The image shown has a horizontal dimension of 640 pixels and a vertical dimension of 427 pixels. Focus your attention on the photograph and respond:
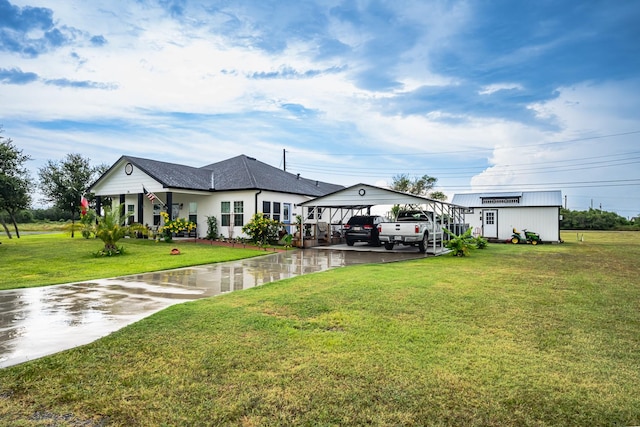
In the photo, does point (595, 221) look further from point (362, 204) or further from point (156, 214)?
point (156, 214)

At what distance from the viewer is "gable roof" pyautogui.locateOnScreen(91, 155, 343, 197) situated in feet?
A: 75.9

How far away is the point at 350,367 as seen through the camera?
4047mm

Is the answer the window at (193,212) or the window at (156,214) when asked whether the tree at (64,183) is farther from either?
the window at (193,212)

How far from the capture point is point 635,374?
3.97m

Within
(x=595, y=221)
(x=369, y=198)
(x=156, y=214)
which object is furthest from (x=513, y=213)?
(x=595, y=221)

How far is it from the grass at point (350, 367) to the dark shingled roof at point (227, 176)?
17.2 meters

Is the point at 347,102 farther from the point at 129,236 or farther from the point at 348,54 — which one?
the point at 129,236

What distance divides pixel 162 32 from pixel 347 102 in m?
10.8

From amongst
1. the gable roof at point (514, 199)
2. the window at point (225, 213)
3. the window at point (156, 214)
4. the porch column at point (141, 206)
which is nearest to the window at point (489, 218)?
the gable roof at point (514, 199)

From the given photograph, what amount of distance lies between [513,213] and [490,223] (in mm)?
1836

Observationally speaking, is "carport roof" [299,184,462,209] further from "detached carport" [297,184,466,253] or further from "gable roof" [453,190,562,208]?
"gable roof" [453,190,562,208]

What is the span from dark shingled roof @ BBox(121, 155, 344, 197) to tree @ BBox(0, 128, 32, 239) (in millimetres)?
5751

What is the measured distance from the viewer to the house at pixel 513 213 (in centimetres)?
2738

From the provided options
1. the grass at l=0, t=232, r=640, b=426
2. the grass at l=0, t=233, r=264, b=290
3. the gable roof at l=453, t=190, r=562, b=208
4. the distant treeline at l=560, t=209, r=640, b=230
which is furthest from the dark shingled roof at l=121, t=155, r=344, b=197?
the distant treeline at l=560, t=209, r=640, b=230
